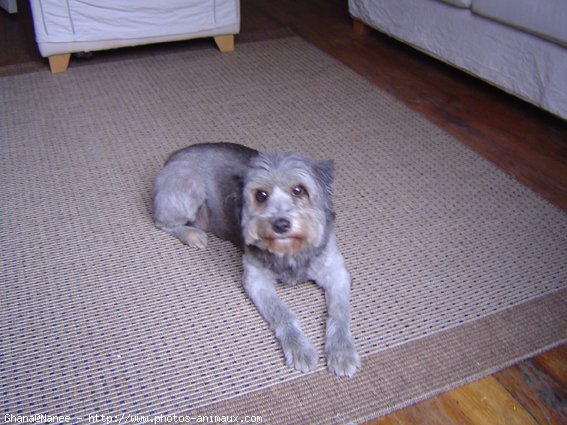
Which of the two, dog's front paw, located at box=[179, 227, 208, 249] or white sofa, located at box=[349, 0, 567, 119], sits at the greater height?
white sofa, located at box=[349, 0, 567, 119]

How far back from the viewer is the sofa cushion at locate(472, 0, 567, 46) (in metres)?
2.96

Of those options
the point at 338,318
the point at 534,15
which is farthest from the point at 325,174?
the point at 534,15

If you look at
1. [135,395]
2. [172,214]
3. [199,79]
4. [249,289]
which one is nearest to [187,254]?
[172,214]

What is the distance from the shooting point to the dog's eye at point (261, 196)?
197 centimetres

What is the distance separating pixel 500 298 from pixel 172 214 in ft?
4.38

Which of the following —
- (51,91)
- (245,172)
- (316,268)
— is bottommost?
(51,91)

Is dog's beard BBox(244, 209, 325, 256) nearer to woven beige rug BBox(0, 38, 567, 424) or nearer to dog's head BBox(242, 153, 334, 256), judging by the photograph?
dog's head BBox(242, 153, 334, 256)

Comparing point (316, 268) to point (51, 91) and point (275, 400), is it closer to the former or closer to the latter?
point (275, 400)

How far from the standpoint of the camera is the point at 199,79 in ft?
13.2

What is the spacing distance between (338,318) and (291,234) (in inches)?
13.6

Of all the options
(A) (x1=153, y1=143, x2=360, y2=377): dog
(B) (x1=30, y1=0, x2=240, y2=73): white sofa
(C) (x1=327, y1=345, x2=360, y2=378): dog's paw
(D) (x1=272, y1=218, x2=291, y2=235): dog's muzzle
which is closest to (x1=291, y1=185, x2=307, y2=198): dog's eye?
(A) (x1=153, y1=143, x2=360, y2=377): dog

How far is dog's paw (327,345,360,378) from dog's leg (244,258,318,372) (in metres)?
0.06

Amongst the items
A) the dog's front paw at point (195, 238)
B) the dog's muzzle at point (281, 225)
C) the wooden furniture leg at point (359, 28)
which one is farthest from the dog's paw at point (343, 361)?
the wooden furniture leg at point (359, 28)

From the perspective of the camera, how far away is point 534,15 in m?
3.11
